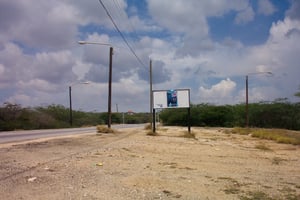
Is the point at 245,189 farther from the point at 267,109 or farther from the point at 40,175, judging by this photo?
the point at 267,109

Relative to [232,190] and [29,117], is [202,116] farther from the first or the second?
[232,190]

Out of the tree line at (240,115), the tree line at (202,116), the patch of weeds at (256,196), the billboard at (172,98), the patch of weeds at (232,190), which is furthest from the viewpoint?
the tree line at (240,115)

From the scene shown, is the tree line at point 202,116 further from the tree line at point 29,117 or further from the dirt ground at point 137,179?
the dirt ground at point 137,179

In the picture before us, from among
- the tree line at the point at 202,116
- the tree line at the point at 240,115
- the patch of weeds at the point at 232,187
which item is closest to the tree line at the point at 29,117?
the tree line at the point at 202,116

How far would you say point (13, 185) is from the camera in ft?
30.2

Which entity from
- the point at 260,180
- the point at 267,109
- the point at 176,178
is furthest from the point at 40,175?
the point at 267,109

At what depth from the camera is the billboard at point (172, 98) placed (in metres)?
35.2

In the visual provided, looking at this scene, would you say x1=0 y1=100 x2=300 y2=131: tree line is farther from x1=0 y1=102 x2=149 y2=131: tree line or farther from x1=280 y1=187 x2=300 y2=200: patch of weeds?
x1=280 y1=187 x2=300 y2=200: patch of weeds

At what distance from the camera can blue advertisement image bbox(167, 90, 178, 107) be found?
116 feet

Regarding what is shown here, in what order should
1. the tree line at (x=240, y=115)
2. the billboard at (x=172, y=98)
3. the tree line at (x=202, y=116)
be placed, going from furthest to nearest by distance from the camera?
the tree line at (x=240, y=115)
the tree line at (x=202, y=116)
the billboard at (x=172, y=98)

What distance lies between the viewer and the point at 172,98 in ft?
116

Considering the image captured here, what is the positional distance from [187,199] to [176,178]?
2.38 m

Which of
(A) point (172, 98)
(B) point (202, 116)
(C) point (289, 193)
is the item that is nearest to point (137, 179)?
(C) point (289, 193)

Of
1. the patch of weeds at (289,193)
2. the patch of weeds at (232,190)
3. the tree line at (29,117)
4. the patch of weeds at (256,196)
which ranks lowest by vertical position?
the patch of weeds at (289,193)
